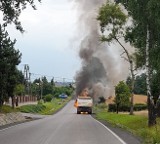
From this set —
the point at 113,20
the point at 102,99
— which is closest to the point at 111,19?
the point at 113,20

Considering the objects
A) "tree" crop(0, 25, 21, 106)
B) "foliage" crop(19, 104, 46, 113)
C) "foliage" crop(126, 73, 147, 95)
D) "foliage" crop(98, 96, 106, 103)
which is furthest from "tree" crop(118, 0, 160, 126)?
"foliage" crop(98, 96, 106, 103)

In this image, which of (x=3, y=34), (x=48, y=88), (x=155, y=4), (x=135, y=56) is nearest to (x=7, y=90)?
(x=3, y=34)

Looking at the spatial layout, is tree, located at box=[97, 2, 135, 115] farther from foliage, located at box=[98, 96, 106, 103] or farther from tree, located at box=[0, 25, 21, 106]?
foliage, located at box=[98, 96, 106, 103]

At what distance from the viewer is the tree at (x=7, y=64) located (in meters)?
50.5

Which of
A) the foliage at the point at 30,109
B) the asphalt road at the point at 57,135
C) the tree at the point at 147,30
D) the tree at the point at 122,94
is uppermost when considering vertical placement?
the tree at the point at 147,30

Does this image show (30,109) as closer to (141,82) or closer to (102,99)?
(102,99)

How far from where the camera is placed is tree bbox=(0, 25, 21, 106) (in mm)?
50500

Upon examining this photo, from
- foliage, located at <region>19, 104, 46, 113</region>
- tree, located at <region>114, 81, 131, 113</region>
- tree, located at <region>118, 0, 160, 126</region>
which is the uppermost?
tree, located at <region>118, 0, 160, 126</region>

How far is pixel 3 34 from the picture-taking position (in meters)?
52.6

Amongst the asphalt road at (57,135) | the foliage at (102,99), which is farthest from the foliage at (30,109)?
the asphalt road at (57,135)

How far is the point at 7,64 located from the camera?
167ft

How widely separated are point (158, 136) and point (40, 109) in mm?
81721

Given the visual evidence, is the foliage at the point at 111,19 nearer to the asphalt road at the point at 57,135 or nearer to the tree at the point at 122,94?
the tree at the point at 122,94

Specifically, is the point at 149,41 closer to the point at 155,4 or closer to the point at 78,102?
the point at 155,4
